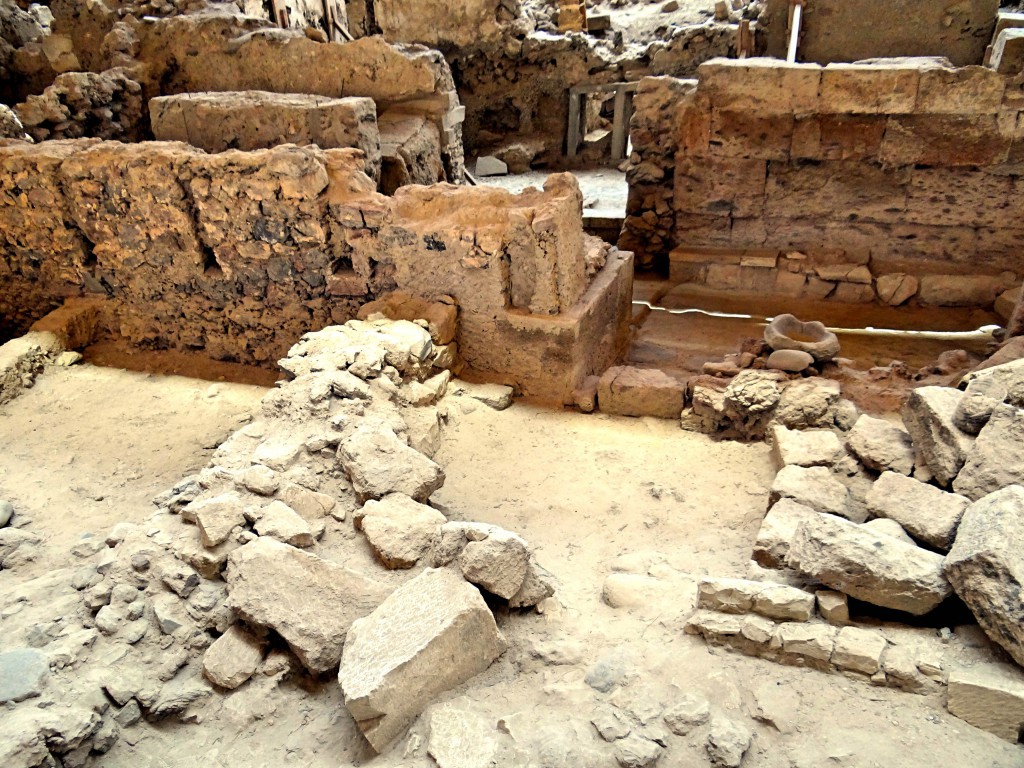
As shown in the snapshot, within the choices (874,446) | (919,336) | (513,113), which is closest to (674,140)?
(919,336)

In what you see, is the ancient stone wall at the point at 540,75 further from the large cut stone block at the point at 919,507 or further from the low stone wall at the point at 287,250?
the large cut stone block at the point at 919,507

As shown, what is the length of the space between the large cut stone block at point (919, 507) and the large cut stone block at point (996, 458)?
0.29 ft

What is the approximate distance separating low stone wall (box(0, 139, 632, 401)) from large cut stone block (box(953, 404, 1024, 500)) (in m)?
2.36

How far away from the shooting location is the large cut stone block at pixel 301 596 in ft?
8.18

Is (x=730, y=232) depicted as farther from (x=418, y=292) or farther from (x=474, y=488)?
(x=474, y=488)

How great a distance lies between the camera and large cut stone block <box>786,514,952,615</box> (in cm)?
253

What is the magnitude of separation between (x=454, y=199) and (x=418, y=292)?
664 millimetres

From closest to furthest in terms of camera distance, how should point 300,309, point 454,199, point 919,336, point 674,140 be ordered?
point 454,199, point 300,309, point 919,336, point 674,140

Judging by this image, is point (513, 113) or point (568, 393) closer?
point (568, 393)

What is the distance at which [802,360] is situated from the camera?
505 cm

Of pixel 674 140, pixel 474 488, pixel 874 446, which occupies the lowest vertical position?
pixel 474 488

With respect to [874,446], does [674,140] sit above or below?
above

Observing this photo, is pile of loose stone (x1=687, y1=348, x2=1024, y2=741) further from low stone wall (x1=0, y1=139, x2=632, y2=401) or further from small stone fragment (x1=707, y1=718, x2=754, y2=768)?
low stone wall (x1=0, y1=139, x2=632, y2=401)

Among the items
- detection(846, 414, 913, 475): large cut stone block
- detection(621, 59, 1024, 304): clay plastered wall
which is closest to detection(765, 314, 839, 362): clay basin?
detection(846, 414, 913, 475): large cut stone block
